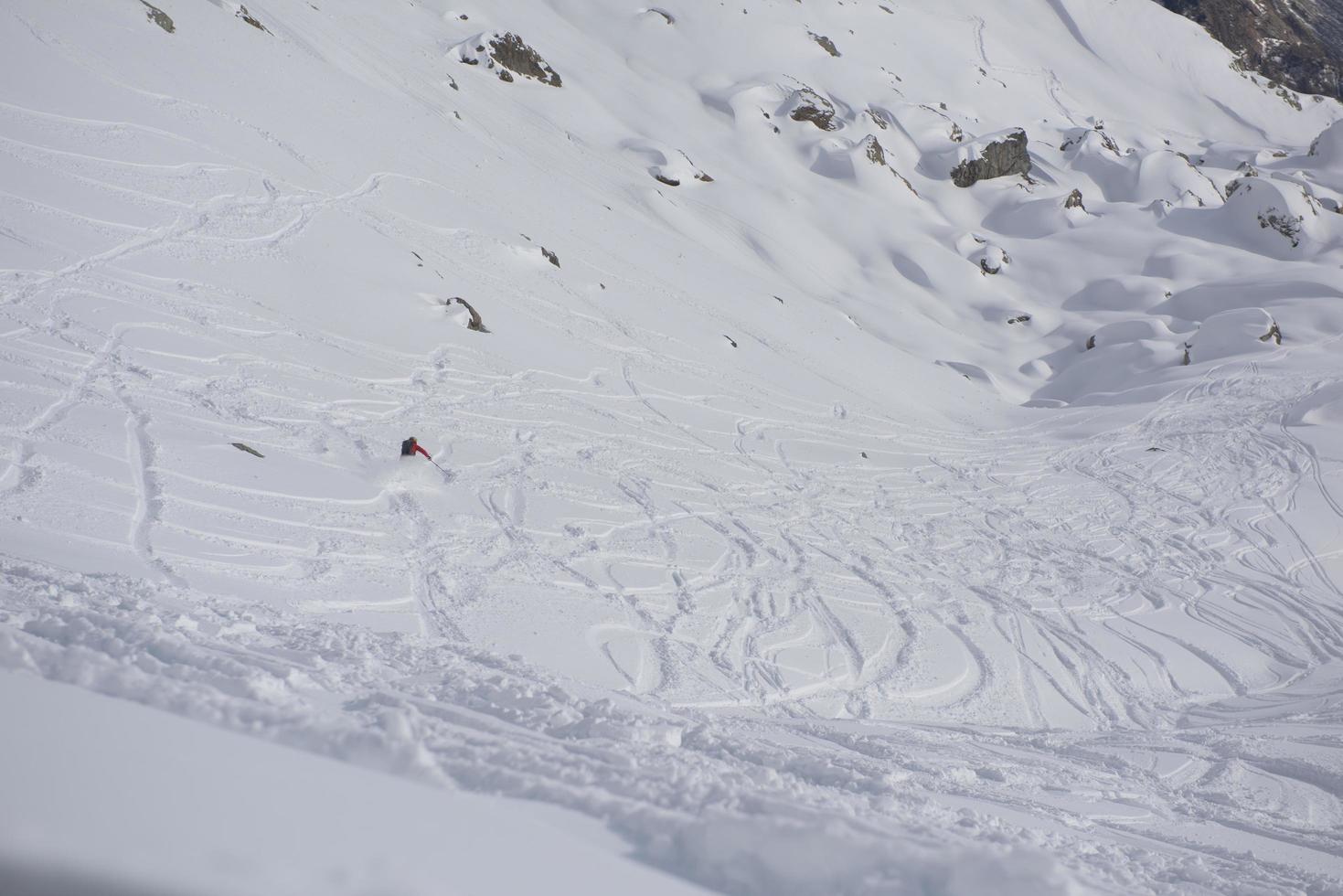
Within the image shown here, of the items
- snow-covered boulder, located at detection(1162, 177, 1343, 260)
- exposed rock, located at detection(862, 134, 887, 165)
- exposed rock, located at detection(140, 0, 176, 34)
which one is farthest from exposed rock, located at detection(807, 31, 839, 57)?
exposed rock, located at detection(140, 0, 176, 34)

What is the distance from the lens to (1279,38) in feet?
226

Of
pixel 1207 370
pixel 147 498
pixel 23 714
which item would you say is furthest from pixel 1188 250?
pixel 23 714

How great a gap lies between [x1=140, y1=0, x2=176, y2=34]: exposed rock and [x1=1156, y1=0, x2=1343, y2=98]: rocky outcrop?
231 ft

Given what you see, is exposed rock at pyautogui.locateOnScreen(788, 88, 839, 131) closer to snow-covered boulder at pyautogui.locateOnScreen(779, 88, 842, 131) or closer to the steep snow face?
snow-covered boulder at pyautogui.locateOnScreen(779, 88, 842, 131)

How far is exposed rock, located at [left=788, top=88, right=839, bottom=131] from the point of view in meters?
37.6

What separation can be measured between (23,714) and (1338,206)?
150 feet

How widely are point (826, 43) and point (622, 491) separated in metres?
41.1

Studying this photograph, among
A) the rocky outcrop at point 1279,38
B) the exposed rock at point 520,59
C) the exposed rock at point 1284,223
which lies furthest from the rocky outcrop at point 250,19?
the rocky outcrop at point 1279,38

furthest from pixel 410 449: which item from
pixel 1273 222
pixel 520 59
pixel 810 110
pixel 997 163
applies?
pixel 997 163

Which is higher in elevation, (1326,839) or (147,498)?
(1326,839)

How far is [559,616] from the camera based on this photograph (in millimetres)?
6762

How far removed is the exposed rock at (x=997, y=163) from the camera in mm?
38938

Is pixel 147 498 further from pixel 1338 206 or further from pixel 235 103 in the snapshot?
pixel 1338 206

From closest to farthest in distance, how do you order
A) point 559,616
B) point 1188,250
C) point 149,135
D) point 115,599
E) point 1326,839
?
1. point 115,599
2. point 1326,839
3. point 559,616
4. point 149,135
5. point 1188,250
